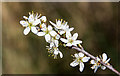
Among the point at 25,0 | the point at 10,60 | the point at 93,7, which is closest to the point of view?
the point at 10,60

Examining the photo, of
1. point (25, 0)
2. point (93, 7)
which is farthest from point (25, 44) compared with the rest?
point (93, 7)

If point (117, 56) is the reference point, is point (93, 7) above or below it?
above

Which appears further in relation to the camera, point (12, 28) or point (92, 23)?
point (92, 23)

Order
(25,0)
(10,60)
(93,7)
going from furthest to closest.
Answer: (93,7)
(25,0)
(10,60)

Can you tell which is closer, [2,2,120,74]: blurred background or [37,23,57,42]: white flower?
[37,23,57,42]: white flower

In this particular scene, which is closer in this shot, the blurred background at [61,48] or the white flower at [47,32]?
the white flower at [47,32]

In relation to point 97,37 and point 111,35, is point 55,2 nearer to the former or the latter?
point 97,37

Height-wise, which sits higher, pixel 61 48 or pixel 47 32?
pixel 47 32

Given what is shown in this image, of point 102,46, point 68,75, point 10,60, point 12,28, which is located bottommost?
point 68,75
